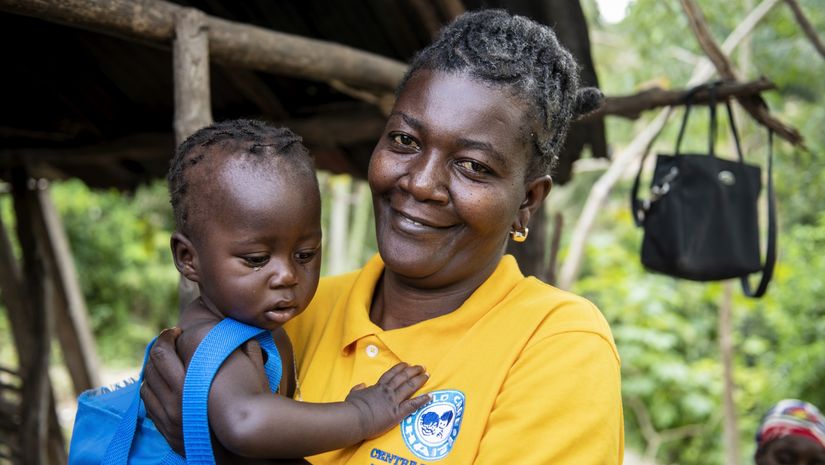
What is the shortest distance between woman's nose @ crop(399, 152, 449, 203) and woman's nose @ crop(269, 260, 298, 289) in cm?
31

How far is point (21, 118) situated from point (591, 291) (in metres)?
9.77

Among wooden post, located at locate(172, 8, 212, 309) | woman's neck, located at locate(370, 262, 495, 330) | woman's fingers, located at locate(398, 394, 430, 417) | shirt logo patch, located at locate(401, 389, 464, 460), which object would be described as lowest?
shirt logo patch, located at locate(401, 389, 464, 460)

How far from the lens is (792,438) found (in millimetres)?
3461

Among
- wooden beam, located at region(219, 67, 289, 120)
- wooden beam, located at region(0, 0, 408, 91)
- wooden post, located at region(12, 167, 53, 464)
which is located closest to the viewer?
wooden beam, located at region(0, 0, 408, 91)

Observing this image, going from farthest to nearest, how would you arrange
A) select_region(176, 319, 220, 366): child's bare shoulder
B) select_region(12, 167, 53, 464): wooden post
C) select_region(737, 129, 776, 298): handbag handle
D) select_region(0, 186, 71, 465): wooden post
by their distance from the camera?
select_region(0, 186, 71, 465): wooden post
select_region(12, 167, 53, 464): wooden post
select_region(737, 129, 776, 298): handbag handle
select_region(176, 319, 220, 366): child's bare shoulder

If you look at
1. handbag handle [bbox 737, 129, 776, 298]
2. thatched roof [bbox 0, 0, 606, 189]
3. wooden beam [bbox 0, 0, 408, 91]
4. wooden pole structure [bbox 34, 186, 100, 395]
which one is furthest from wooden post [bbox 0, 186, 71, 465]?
handbag handle [bbox 737, 129, 776, 298]

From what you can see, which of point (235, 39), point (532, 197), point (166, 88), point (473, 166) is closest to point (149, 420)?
point (473, 166)

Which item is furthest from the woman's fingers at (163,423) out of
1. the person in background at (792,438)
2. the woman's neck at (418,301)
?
the person in background at (792,438)

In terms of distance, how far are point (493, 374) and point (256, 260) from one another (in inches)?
22.3

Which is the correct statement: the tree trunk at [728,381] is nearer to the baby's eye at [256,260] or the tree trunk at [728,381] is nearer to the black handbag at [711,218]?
the black handbag at [711,218]

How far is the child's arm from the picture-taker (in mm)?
1516

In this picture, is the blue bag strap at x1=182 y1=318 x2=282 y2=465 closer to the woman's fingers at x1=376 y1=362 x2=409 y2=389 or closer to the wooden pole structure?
the woman's fingers at x1=376 y1=362 x2=409 y2=389

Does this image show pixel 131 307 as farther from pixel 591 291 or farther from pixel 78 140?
pixel 78 140

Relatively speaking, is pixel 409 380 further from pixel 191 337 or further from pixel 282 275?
pixel 191 337
